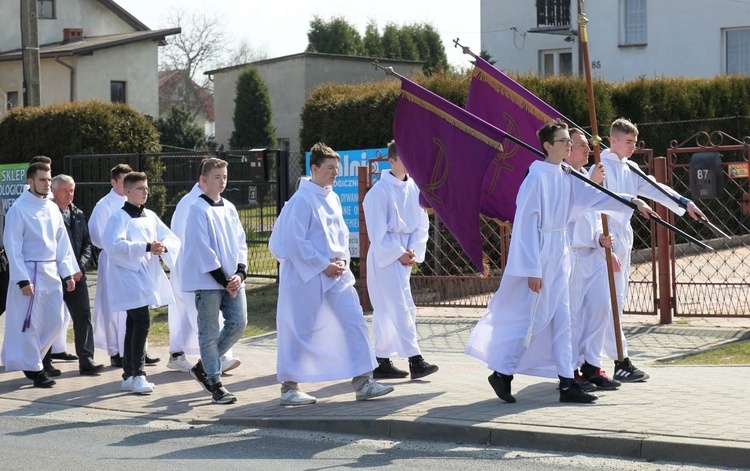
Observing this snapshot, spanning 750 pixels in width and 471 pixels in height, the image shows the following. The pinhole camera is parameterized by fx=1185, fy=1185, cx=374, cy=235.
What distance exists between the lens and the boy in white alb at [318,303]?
8969 millimetres

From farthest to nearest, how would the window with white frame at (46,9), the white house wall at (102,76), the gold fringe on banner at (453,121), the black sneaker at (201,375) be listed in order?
the window with white frame at (46,9) → the white house wall at (102,76) → the black sneaker at (201,375) → the gold fringe on banner at (453,121)

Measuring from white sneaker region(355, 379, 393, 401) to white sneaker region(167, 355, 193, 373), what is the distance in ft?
8.61

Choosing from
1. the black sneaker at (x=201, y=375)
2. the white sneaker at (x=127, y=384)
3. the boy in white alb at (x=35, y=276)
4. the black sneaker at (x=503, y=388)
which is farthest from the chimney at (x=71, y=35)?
the black sneaker at (x=503, y=388)

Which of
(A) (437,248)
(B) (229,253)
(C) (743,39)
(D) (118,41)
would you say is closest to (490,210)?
(B) (229,253)

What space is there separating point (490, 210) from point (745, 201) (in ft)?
14.6

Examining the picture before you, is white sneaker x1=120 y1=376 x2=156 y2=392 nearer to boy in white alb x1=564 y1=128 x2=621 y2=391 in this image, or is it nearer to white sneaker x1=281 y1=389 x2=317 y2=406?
white sneaker x1=281 y1=389 x2=317 y2=406

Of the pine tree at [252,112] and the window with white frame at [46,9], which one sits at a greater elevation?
the window with white frame at [46,9]

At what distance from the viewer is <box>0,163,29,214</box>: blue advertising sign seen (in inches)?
867

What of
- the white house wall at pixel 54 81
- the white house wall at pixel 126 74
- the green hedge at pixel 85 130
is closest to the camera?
the green hedge at pixel 85 130

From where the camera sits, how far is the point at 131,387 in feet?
33.2

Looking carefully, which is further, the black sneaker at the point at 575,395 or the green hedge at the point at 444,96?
the green hedge at the point at 444,96

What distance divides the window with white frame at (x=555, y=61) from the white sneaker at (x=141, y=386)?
96.1ft

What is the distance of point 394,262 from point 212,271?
1.76m

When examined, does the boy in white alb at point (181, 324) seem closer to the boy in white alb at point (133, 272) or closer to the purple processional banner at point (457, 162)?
the boy in white alb at point (133, 272)
